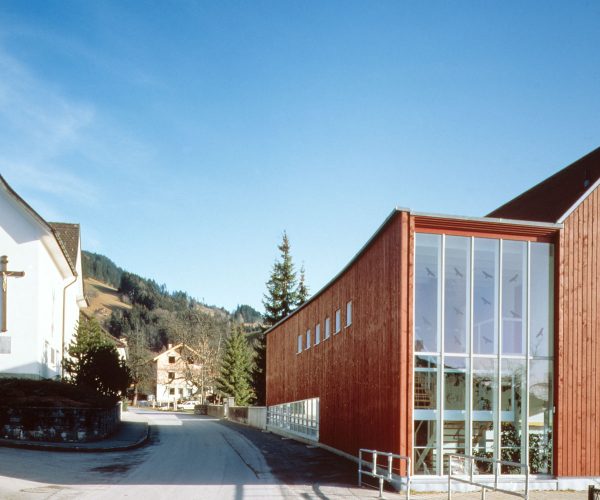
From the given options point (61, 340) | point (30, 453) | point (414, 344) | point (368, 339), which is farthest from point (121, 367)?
point (414, 344)

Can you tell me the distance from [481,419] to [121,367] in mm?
19442

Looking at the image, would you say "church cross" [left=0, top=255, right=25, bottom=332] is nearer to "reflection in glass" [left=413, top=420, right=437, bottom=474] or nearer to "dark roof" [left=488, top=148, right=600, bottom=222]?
"reflection in glass" [left=413, top=420, right=437, bottom=474]

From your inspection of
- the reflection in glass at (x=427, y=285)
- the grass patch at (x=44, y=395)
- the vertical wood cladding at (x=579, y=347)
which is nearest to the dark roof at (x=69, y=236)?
the grass patch at (x=44, y=395)

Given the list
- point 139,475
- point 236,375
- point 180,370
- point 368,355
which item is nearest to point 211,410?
point 236,375

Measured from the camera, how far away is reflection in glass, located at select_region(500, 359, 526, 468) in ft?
52.1

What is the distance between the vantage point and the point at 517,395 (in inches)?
636

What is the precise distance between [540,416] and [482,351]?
210 centimetres

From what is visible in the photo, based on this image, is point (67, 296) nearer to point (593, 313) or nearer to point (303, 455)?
point (303, 455)

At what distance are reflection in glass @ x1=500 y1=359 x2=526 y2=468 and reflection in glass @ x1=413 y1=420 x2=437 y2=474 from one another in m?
1.77

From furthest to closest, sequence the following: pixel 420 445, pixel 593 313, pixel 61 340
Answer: pixel 61 340 < pixel 593 313 < pixel 420 445

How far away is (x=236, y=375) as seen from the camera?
188 ft

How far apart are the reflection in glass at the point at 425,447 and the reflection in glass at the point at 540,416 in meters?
2.52

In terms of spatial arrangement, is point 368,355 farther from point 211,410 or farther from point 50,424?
point 211,410

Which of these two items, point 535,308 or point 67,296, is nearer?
point 535,308
